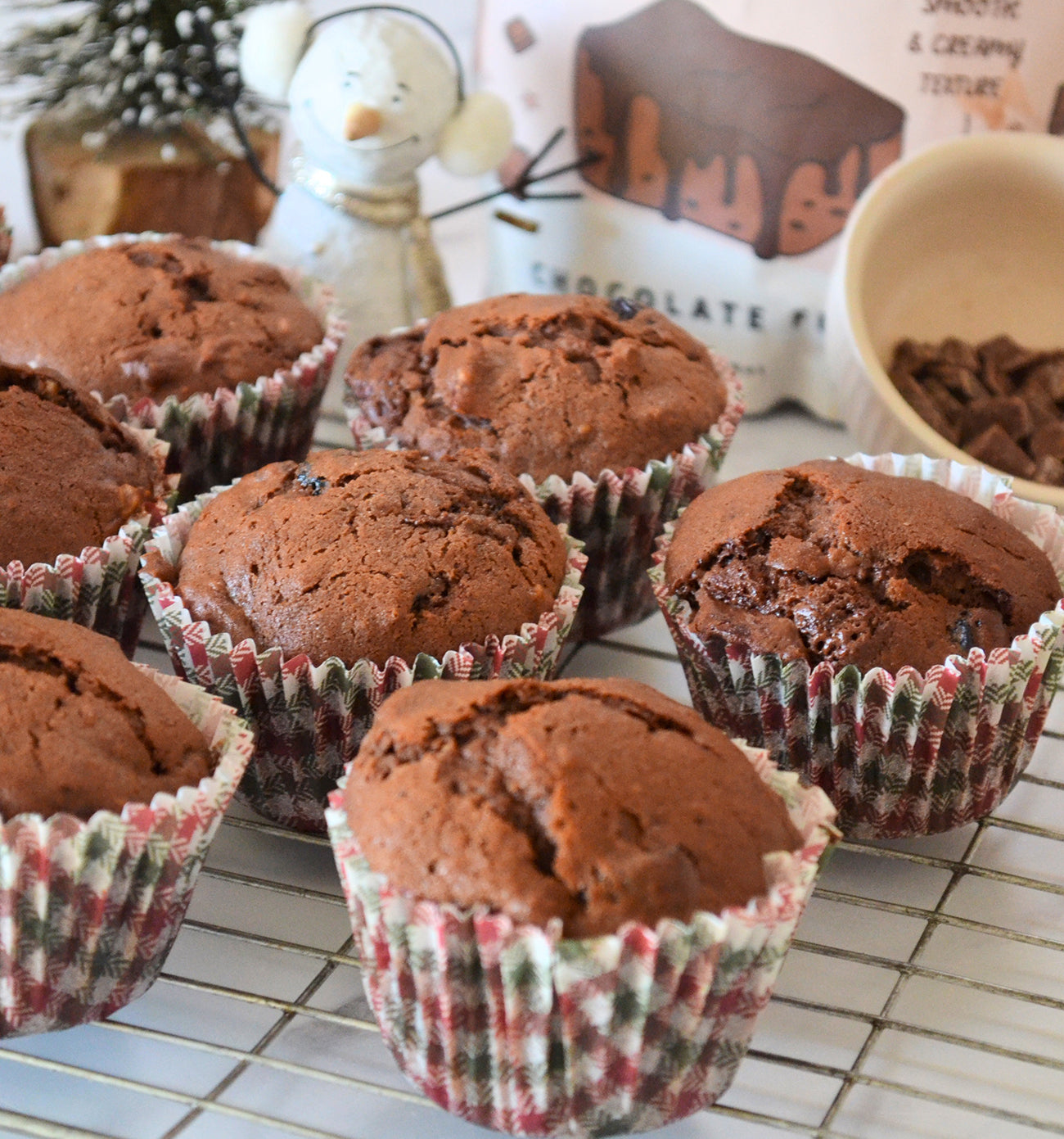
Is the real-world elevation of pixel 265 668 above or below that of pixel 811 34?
below

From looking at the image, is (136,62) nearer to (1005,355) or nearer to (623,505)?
(623,505)

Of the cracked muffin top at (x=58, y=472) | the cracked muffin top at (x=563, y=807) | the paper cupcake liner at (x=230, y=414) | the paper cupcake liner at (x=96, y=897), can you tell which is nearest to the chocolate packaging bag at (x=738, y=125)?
the paper cupcake liner at (x=230, y=414)

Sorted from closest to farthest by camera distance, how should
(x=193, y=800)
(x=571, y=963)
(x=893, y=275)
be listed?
1. (x=571, y=963)
2. (x=193, y=800)
3. (x=893, y=275)

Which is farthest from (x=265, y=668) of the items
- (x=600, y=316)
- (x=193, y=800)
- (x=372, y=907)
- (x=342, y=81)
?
(x=342, y=81)

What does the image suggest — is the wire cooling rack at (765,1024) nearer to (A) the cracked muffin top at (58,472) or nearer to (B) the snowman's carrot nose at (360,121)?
(A) the cracked muffin top at (58,472)

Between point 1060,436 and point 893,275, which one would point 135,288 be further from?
point 1060,436

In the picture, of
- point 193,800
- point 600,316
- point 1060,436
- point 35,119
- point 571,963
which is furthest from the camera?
point 35,119
